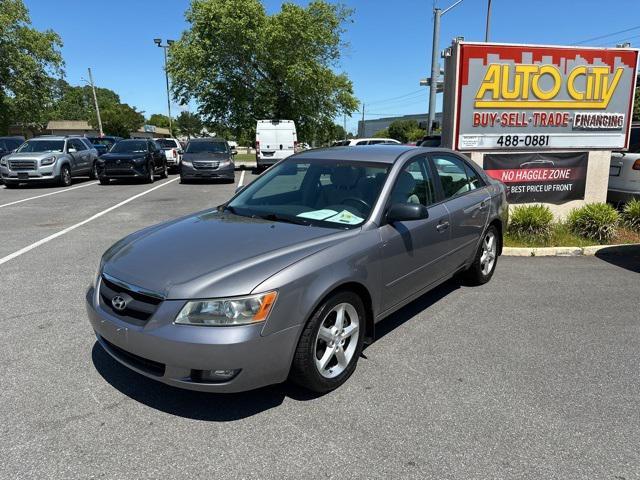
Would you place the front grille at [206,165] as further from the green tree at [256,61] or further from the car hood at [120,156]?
the green tree at [256,61]

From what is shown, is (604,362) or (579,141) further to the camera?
(579,141)

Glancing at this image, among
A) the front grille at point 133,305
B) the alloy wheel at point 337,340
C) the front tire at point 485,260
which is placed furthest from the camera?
the front tire at point 485,260

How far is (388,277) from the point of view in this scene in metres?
3.65

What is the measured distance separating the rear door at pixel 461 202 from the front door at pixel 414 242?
16 cm

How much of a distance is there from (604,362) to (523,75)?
19.1 feet

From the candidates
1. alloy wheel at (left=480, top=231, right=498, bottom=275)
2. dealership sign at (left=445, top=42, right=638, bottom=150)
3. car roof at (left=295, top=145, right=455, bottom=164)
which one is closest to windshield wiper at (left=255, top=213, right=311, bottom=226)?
car roof at (left=295, top=145, right=455, bottom=164)

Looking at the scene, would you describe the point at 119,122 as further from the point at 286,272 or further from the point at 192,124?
the point at 286,272

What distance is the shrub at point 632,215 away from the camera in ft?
26.3

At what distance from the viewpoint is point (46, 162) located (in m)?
15.8

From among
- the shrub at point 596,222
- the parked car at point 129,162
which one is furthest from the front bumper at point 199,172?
the shrub at point 596,222

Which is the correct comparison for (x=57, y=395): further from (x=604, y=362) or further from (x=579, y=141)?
(x=579, y=141)

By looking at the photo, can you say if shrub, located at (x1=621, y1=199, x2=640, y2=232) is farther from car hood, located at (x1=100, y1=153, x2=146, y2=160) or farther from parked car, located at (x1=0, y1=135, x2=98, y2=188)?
parked car, located at (x1=0, y1=135, x2=98, y2=188)

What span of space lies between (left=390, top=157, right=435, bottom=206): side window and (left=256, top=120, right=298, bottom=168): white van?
18072 mm

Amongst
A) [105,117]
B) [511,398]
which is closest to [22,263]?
[511,398]
